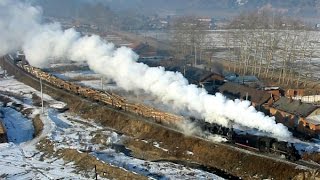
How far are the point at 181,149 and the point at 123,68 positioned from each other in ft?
49.5

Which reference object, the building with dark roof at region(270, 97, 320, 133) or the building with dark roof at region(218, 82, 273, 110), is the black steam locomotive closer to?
the building with dark roof at region(270, 97, 320, 133)

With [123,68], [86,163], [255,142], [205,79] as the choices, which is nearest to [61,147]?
[86,163]

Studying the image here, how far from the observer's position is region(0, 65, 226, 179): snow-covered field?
35.2 meters

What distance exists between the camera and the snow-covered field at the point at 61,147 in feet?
115

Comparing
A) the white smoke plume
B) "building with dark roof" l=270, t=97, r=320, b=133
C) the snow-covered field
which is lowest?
the snow-covered field

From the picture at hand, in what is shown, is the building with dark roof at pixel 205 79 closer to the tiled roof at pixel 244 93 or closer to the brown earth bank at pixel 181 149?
the tiled roof at pixel 244 93

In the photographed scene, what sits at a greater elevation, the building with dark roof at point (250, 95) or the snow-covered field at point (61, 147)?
the building with dark roof at point (250, 95)

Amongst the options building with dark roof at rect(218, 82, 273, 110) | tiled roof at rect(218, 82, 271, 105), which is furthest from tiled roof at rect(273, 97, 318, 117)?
tiled roof at rect(218, 82, 271, 105)

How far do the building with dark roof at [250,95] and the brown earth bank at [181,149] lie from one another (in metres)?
14.1

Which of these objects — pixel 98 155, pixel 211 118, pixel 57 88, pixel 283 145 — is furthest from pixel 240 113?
pixel 57 88

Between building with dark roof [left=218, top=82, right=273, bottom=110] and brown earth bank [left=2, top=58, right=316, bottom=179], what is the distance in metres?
14.1

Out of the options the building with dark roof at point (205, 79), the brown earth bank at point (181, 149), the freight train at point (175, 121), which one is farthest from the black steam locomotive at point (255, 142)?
the building with dark roof at point (205, 79)

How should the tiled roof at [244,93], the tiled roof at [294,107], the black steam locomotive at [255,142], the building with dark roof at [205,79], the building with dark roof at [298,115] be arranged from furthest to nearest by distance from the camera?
the building with dark roof at [205,79] < the tiled roof at [244,93] < the tiled roof at [294,107] < the building with dark roof at [298,115] < the black steam locomotive at [255,142]

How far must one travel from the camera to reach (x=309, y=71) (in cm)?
8150
